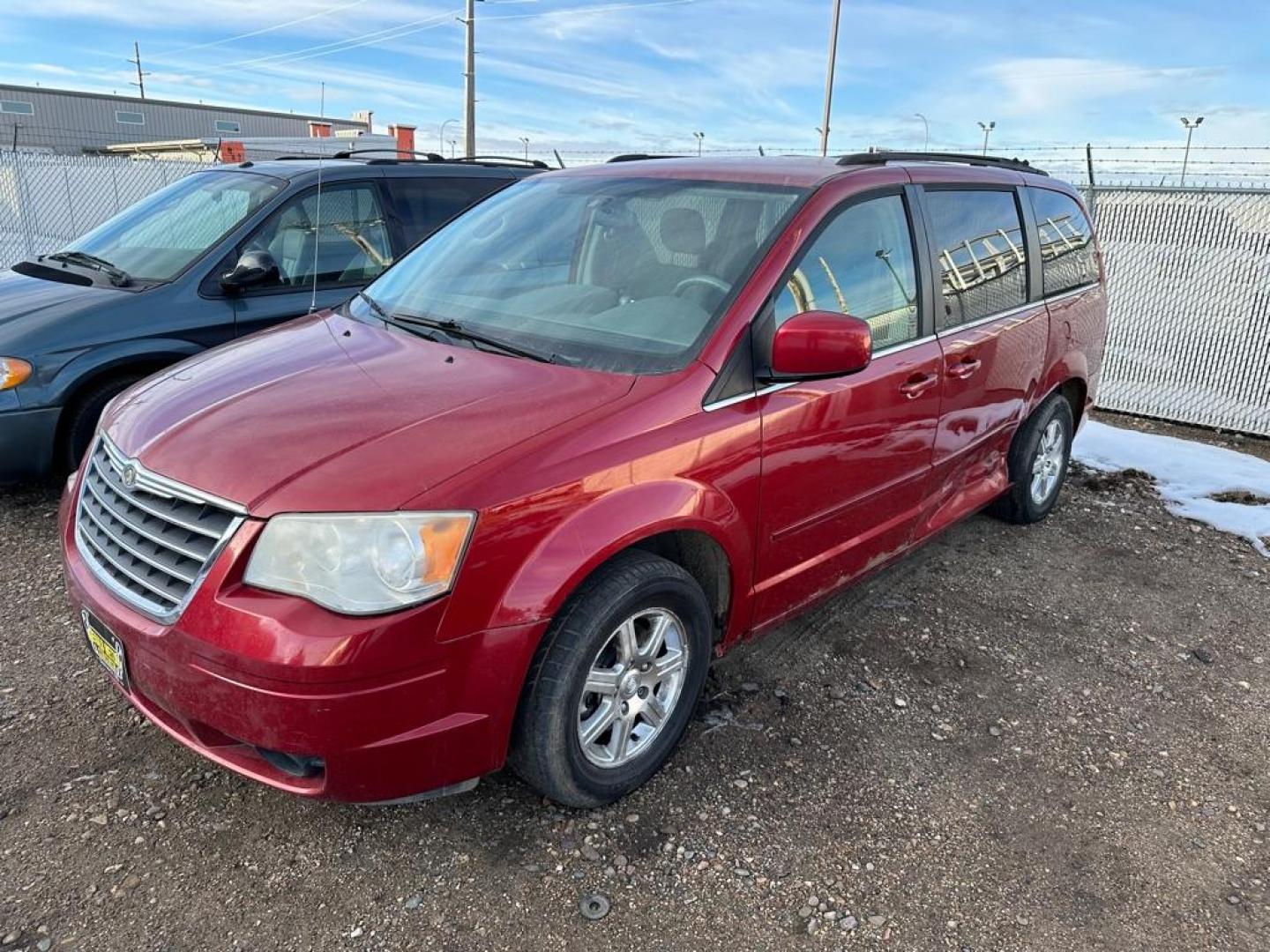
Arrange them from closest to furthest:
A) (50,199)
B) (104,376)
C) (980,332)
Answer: (980,332), (104,376), (50,199)

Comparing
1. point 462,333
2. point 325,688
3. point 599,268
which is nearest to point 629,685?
point 325,688

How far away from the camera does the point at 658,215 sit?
3.18 m

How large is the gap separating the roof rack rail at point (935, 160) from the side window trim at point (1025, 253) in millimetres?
152

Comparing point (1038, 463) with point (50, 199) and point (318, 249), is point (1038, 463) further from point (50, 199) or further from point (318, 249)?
point (50, 199)

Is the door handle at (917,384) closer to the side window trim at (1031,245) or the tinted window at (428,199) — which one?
the side window trim at (1031,245)

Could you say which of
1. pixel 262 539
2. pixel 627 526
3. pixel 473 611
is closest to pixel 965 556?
pixel 627 526

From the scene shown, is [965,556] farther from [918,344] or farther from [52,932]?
[52,932]

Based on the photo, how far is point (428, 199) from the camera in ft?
18.6

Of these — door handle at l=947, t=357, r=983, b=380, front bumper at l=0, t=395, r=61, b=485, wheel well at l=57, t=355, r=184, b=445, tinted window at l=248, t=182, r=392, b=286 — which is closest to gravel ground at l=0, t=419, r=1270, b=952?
front bumper at l=0, t=395, r=61, b=485

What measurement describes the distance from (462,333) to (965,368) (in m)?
2.01

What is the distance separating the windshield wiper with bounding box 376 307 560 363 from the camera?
2.75 m

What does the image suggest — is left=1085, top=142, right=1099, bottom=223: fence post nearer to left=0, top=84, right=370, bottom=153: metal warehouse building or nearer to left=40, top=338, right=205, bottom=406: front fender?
left=40, top=338, right=205, bottom=406: front fender

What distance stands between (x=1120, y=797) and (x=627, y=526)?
72.0 inches

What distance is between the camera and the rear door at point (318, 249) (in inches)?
194
